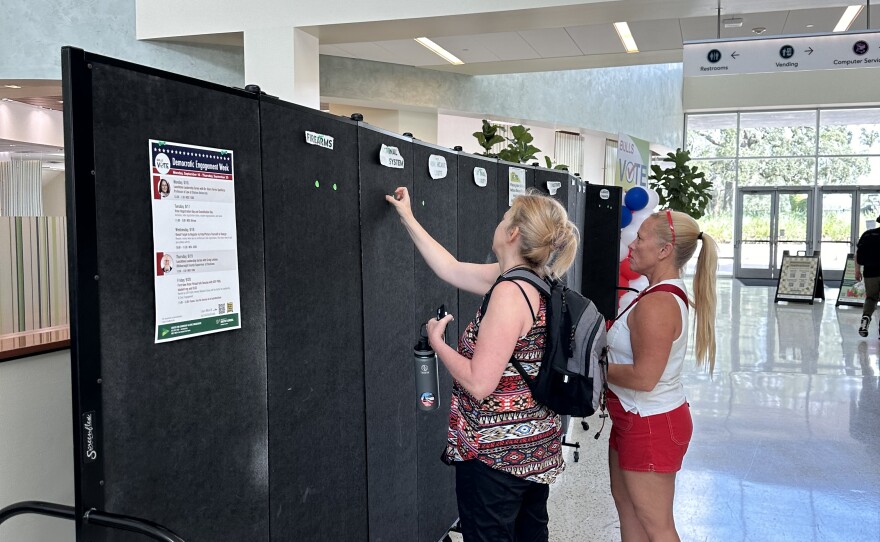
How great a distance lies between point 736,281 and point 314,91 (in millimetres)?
13836

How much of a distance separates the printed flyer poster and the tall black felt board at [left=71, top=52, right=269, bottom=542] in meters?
0.02

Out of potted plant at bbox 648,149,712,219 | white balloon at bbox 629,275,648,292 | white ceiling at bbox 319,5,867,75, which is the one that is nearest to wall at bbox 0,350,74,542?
white balloon at bbox 629,275,648,292

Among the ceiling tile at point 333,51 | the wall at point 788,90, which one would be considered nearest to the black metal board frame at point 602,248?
the ceiling tile at point 333,51

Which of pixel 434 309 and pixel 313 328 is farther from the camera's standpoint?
pixel 434 309

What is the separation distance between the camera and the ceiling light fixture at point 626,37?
838 centimetres

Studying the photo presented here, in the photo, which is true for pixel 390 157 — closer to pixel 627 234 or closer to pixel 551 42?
pixel 627 234

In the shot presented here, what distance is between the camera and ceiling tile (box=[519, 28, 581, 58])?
8.52m

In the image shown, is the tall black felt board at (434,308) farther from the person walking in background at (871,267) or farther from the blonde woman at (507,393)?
the person walking in background at (871,267)

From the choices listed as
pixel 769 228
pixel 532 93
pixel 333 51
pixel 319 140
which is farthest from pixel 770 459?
pixel 769 228

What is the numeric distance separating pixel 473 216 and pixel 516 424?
164 centimetres

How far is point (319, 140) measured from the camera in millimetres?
1969

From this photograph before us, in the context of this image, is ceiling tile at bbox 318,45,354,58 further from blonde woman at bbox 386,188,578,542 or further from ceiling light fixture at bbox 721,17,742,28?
blonde woman at bbox 386,188,578,542

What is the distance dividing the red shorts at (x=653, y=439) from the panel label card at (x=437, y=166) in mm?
1130

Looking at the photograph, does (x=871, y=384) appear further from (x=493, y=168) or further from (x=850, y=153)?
(x=850, y=153)
